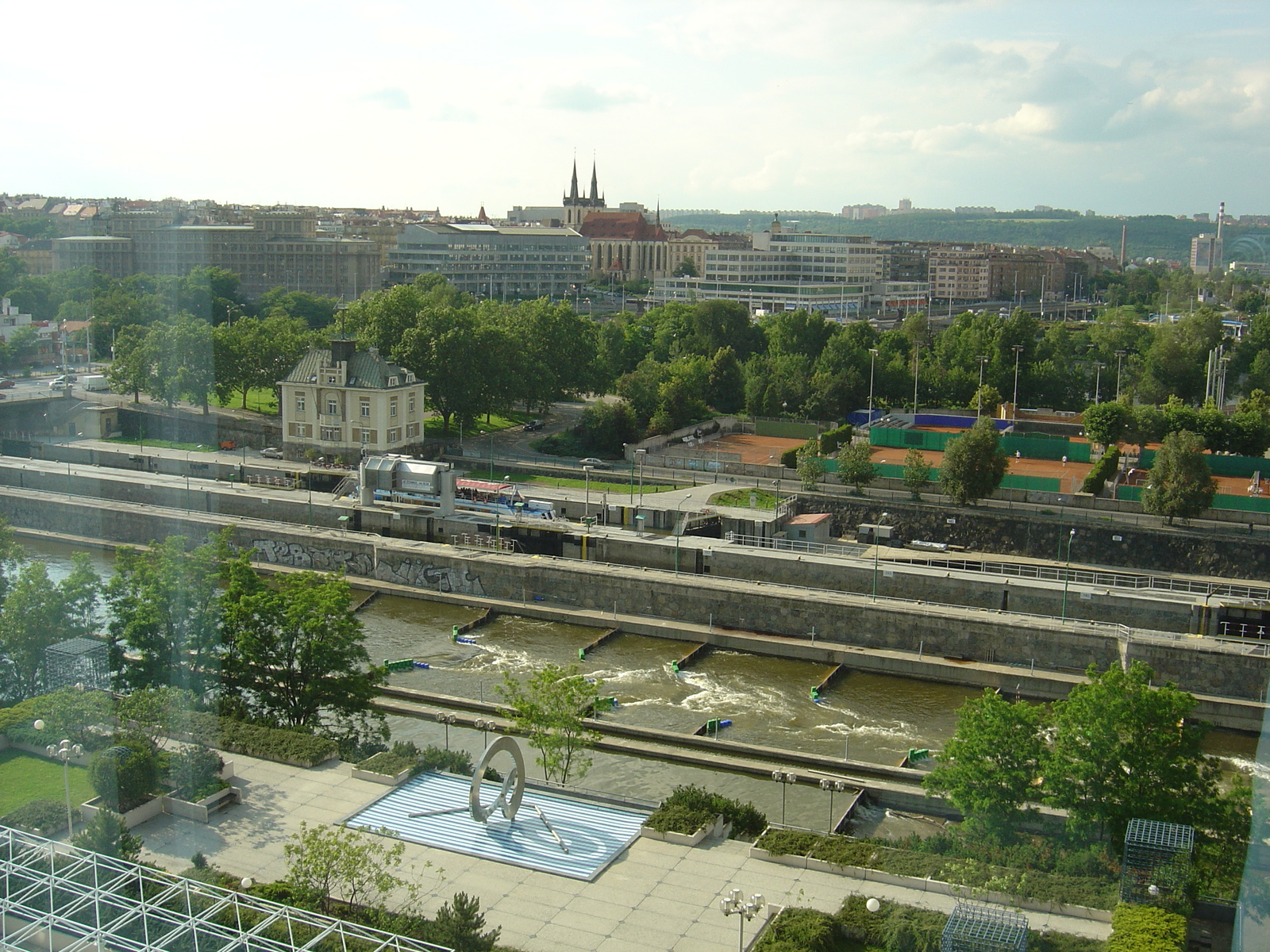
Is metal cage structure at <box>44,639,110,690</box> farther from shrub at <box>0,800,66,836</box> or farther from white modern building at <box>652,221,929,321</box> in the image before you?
white modern building at <box>652,221,929,321</box>

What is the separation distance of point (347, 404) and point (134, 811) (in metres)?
20.7

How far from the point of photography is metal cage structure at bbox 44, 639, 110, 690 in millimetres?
15273

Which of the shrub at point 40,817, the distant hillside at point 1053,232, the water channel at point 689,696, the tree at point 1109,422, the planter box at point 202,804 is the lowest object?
the water channel at point 689,696

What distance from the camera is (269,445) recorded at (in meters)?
35.3

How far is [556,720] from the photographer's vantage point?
14.2m

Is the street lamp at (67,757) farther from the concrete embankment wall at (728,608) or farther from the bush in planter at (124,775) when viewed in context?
the concrete embankment wall at (728,608)

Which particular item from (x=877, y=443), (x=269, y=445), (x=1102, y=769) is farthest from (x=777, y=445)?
(x=1102, y=769)

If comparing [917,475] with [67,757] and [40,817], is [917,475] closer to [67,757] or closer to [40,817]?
[67,757]

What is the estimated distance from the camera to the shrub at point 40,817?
467 inches

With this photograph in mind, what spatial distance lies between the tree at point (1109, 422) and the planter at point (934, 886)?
2605cm

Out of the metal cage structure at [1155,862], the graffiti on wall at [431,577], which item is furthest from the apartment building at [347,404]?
the metal cage structure at [1155,862]

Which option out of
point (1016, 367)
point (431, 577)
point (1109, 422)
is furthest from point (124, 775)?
point (1016, 367)

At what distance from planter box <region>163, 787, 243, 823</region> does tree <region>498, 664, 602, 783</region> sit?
3403 mm

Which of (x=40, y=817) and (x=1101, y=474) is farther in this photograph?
(x=1101, y=474)
